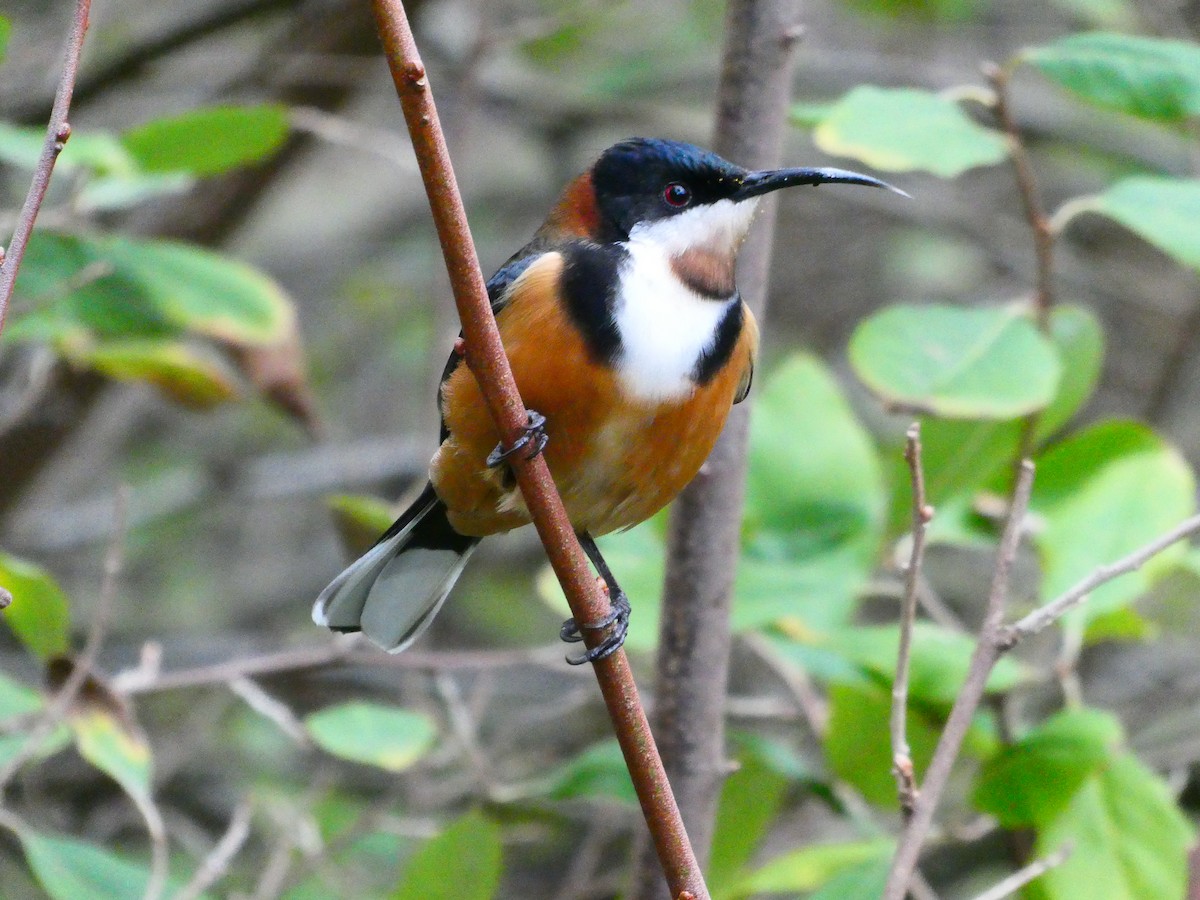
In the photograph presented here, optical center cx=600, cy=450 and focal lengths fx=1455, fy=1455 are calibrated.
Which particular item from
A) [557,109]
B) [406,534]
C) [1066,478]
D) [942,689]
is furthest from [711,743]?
[557,109]

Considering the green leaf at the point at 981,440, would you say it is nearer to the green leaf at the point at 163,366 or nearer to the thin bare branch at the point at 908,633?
the thin bare branch at the point at 908,633

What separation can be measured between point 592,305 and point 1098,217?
456 centimetres

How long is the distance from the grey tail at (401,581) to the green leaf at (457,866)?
414 mm

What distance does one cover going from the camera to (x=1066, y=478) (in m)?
3.35

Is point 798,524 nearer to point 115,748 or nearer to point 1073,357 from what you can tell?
point 1073,357

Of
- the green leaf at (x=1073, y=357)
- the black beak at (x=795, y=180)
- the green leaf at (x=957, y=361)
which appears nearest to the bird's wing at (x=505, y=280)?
the black beak at (x=795, y=180)

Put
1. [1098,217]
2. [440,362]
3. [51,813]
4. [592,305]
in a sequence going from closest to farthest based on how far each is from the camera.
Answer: [592,305] < [440,362] < [51,813] < [1098,217]

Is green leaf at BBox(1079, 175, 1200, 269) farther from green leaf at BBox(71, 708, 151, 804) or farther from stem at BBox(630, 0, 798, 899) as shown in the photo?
green leaf at BBox(71, 708, 151, 804)

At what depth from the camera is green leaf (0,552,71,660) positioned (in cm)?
280

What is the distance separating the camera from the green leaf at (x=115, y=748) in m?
2.78

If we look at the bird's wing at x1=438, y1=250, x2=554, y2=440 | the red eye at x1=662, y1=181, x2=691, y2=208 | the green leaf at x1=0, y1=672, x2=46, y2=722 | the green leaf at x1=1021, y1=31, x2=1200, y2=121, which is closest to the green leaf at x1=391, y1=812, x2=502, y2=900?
the green leaf at x1=0, y1=672, x2=46, y2=722

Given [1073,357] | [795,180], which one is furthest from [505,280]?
[1073,357]

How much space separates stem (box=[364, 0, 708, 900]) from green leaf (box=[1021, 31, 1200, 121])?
1.60 metres

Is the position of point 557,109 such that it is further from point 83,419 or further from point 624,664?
point 624,664
